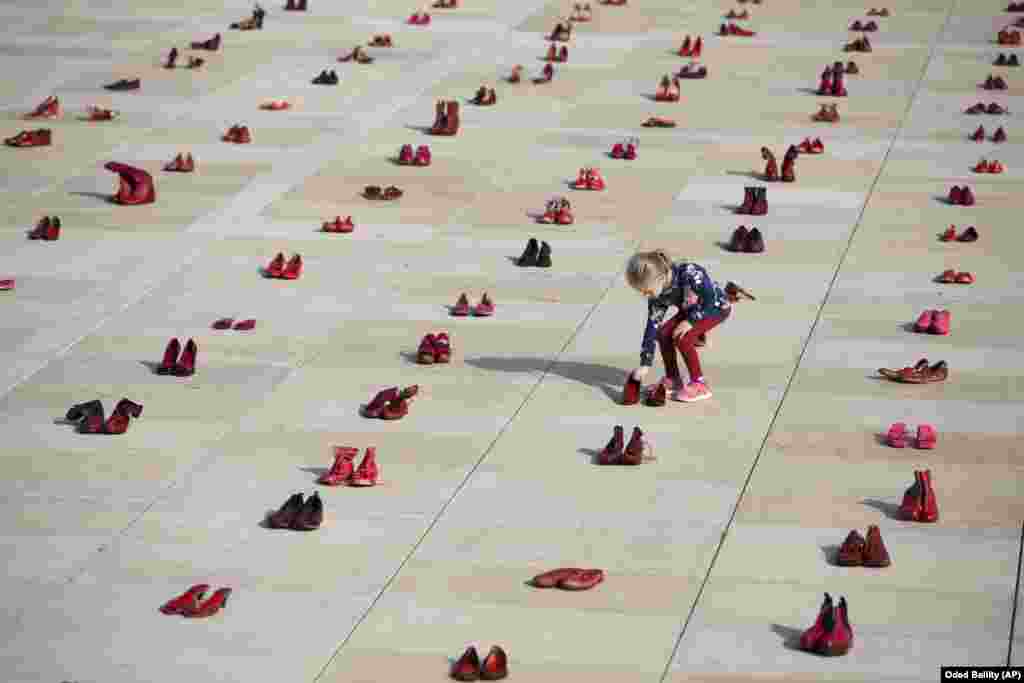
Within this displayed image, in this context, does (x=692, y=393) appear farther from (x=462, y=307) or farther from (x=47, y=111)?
(x=47, y=111)

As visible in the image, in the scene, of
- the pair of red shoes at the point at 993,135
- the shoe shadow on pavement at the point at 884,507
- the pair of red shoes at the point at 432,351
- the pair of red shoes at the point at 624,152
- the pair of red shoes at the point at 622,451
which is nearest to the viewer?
the shoe shadow on pavement at the point at 884,507

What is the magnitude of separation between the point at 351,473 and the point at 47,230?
29.4 ft

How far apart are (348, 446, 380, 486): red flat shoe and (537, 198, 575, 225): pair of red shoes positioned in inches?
332

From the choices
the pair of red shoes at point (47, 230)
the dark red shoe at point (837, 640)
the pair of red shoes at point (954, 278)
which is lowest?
the pair of red shoes at point (47, 230)

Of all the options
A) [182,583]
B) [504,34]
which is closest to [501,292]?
[182,583]

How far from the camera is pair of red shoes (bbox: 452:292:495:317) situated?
19.7 metres

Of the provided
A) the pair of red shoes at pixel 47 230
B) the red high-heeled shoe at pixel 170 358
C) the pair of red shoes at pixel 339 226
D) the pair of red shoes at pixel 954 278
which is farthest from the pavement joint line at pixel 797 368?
the pair of red shoes at pixel 47 230

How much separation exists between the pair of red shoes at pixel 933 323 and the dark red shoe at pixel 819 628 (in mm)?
7310

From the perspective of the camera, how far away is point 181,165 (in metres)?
25.8

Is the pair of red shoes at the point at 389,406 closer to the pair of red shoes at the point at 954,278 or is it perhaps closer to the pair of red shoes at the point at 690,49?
the pair of red shoes at the point at 954,278

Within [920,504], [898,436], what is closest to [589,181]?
[898,436]

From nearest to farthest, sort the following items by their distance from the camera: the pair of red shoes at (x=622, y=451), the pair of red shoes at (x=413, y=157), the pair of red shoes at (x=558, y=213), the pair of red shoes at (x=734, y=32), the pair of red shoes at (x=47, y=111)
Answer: the pair of red shoes at (x=622, y=451)
the pair of red shoes at (x=558, y=213)
the pair of red shoes at (x=413, y=157)
the pair of red shoes at (x=47, y=111)
the pair of red shoes at (x=734, y=32)

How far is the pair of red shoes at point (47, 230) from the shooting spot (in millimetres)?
22625

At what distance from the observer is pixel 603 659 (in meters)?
12.4
